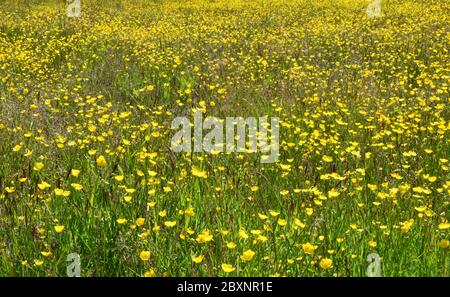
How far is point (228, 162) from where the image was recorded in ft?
13.7

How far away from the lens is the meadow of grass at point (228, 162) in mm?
2785

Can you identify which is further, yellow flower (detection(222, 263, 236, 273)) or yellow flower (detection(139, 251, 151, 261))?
yellow flower (detection(139, 251, 151, 261))

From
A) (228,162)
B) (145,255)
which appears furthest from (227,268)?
(228,162)

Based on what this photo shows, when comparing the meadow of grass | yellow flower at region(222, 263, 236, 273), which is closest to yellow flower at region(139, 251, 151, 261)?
the meadow of grass

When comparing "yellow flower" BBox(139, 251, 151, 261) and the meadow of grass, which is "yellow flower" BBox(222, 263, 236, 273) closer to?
the meadow of grass

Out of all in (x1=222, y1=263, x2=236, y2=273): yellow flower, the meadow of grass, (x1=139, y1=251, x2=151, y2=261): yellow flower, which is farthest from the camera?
the meadow of grass

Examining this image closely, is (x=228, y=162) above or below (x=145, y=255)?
above

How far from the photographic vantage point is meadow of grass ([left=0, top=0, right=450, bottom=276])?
279 centimetres

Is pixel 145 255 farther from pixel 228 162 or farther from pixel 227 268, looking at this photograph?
pixel 228 162

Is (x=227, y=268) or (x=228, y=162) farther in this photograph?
(x=228, y=162)

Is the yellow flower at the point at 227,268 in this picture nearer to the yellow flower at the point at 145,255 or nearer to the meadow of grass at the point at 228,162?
the meadow of grass at the point at 228,162

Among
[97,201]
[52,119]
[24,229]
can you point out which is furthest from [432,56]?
[24,229]

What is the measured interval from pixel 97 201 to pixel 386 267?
190cm

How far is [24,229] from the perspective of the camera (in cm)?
295
